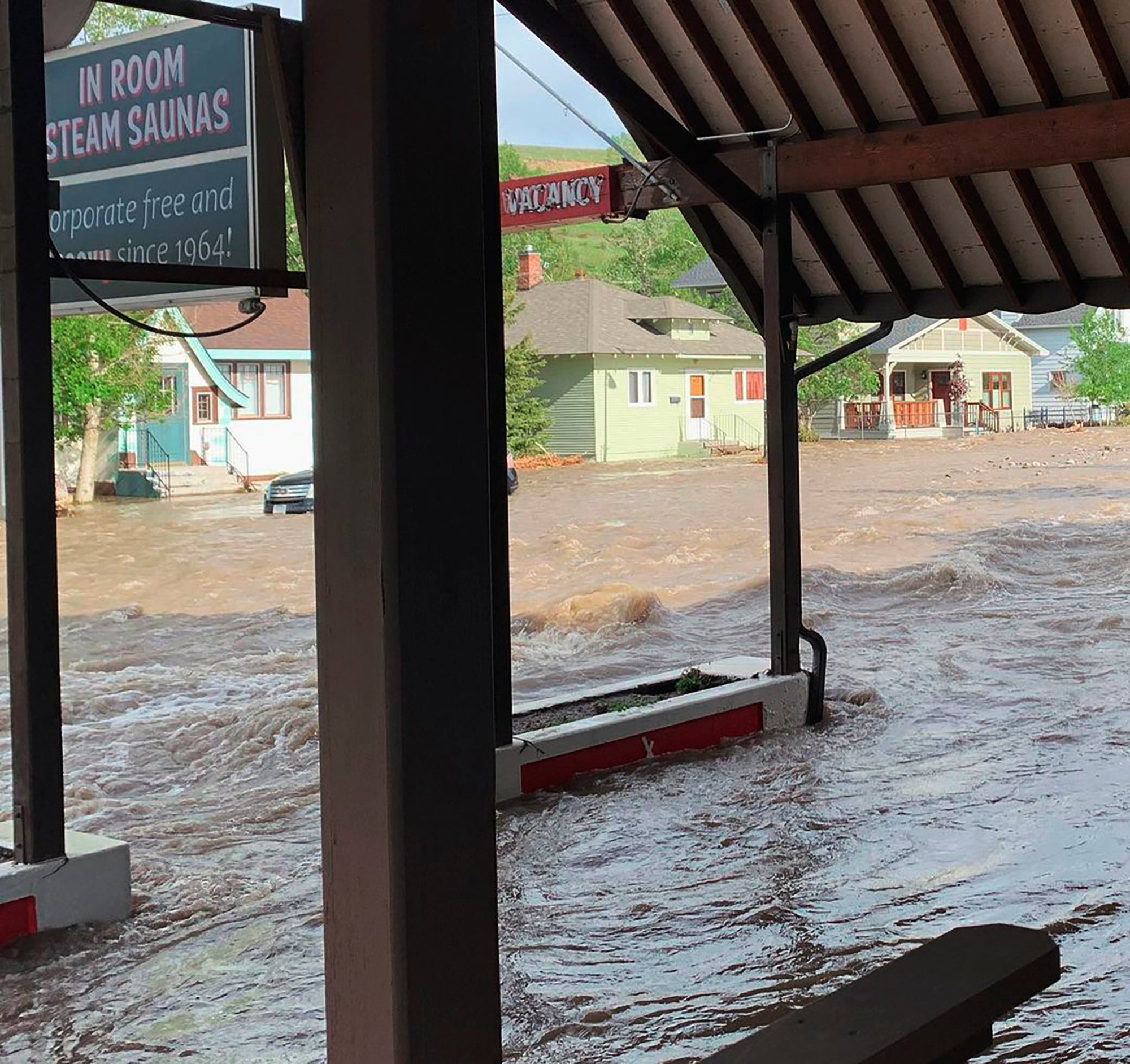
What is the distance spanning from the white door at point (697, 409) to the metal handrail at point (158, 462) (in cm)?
1534

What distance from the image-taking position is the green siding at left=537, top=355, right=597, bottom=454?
41375 millimetres

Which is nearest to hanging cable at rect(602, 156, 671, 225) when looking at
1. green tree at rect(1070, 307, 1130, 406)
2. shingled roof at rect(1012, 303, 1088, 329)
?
green tree at rect(1070, 307, 1130, 406)

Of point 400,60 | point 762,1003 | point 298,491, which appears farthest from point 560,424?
point 400,60

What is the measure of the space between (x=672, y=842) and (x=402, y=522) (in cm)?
516

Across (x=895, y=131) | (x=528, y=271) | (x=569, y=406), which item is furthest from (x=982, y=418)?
(x=895, y=131)

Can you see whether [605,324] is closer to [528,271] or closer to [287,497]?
[528,271]

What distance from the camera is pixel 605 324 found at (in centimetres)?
4153

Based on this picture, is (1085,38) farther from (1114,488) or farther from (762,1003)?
(1114,488)

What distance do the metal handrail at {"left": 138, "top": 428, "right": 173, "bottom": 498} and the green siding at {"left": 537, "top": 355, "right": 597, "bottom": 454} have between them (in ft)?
36.6

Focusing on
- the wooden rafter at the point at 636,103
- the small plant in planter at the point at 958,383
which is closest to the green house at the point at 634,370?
the small plant in planter at the point at 958,383

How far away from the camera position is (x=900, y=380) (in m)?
51.3

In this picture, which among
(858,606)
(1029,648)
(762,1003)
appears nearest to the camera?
(762,1003)

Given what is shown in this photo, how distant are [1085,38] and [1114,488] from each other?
95.5 ft

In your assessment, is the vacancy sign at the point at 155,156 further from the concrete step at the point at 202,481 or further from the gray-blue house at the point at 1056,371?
the gray-blue house at the point at 1056,371
